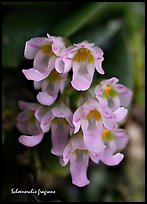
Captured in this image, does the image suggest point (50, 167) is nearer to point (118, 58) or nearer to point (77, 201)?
point (77, 201)

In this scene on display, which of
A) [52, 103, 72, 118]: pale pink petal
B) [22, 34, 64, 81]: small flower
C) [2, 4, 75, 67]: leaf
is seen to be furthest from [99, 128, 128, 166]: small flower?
[2, 4, 75, 67]: leaf

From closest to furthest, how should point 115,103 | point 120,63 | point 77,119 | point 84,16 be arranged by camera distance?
point 77,119
point 115,103
point 84,16
point 120,63

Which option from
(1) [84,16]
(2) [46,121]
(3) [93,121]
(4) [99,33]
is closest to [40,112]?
(2) [46,121]

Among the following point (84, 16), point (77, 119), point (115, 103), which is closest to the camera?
point (77, 119)

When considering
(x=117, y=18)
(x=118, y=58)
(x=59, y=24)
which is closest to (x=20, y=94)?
(x=59, y=24)

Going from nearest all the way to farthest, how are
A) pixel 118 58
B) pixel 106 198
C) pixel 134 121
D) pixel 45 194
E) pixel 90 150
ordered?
pixel 90 150 < pixel 45 194 < pixel 118 58 < pixel 106 198 < pixel 134 121

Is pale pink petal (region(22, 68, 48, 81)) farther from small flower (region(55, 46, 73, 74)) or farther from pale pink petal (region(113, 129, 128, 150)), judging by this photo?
pale pink petal (region(113, 129, 128, 150))

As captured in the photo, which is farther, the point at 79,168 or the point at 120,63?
the point at 120,63

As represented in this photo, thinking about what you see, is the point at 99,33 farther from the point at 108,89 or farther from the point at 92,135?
the point at 92,135
